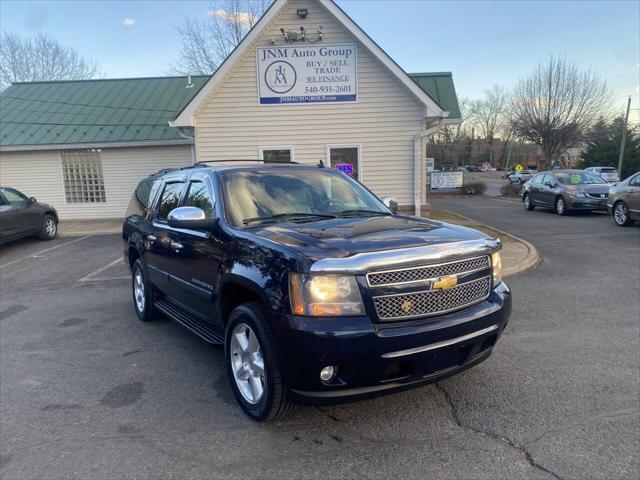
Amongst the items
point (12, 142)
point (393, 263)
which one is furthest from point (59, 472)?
point (12, 142)

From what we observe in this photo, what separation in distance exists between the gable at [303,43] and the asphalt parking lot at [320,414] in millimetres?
7960

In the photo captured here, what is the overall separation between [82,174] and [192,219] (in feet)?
49.7

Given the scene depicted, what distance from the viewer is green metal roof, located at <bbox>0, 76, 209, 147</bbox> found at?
53.7 feet

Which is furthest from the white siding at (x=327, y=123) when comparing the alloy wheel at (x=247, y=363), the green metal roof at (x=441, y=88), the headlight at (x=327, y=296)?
the headlight at (x=327, y=296)

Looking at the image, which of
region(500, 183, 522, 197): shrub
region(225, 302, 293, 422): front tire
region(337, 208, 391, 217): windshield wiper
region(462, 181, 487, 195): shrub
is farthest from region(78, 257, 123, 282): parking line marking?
region(462, 181, 487, 195): shrub

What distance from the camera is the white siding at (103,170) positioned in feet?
53.9

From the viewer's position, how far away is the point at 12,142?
16.3 m

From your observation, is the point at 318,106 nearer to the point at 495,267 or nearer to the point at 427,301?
the point at 495,267

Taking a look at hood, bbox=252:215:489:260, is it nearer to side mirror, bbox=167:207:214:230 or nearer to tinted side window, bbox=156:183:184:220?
side mirror, bbox=167:207:214:230

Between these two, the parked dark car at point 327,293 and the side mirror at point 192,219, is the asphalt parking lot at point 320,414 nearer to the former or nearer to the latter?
the parked dark car at point 327,293

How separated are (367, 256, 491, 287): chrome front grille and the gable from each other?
10.3m

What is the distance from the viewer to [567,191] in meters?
15.8

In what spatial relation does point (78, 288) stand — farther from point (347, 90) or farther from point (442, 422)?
point (347, 90)

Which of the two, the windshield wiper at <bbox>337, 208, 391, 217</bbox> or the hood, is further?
the windshield wiper at <bbox>337, 208, 391, 217</bbox>
